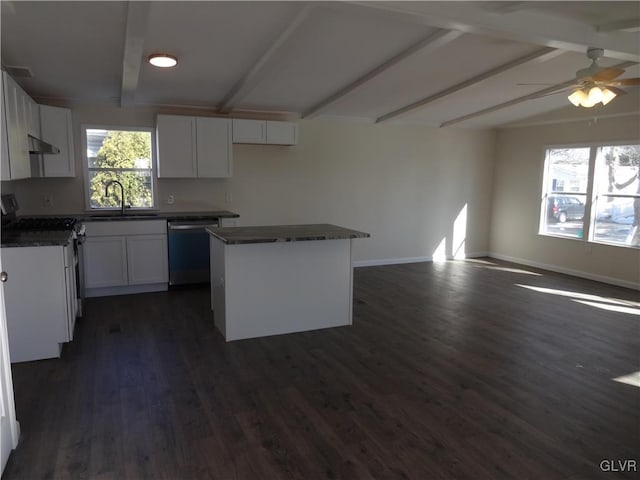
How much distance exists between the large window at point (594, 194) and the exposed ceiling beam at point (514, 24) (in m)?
2.60

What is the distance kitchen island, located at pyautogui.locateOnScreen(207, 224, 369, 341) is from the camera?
3.74 meters

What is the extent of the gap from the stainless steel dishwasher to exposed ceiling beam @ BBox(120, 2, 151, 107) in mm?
1596

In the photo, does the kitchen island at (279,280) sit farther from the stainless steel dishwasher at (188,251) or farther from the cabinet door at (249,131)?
the cabinet door at (249,131)

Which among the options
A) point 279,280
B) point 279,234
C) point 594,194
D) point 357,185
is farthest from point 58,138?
point 594,194

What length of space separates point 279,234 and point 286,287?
490 millimetres

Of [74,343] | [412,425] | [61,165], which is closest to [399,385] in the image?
[412,425]

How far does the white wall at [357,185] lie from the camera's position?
563 cm

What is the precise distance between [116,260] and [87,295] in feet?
1.79

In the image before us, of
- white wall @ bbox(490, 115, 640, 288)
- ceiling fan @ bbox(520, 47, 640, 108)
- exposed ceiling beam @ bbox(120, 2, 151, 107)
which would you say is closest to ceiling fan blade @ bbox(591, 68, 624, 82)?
ceiling fan @ bbox(520, 47, 640, 108)

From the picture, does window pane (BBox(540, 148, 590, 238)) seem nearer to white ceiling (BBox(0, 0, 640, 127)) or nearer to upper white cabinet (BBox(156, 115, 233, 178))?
white ceiling (BBox(0, 0, 640, 127))

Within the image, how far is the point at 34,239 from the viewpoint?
127 inches

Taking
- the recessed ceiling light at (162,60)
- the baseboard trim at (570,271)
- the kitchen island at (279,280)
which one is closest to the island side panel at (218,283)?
the kitchen island at (279,280)

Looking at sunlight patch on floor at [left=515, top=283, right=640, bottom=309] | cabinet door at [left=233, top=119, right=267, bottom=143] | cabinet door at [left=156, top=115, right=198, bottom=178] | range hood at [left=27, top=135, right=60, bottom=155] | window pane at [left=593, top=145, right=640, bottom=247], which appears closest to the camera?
range hood at [left=27, top=135, right=60, bottom=155]

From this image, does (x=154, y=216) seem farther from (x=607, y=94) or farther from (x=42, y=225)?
(x=607, y=94)
